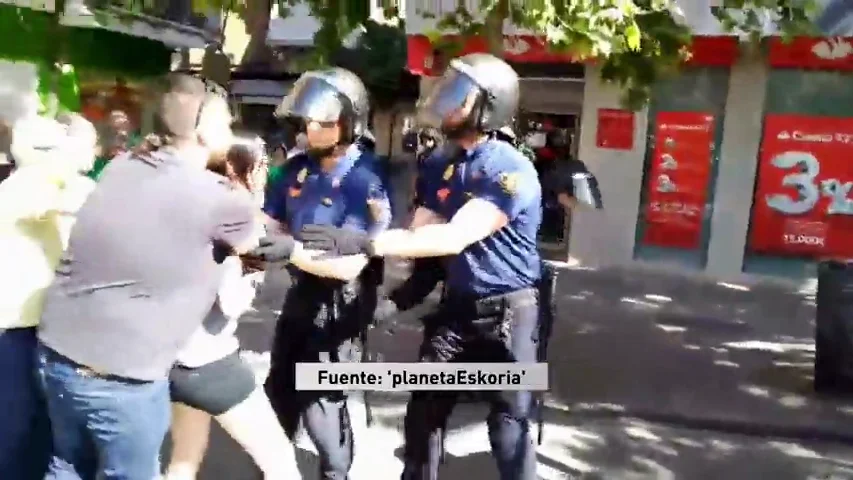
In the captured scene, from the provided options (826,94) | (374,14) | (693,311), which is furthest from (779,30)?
(374,14)

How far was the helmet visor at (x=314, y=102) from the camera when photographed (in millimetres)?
1984

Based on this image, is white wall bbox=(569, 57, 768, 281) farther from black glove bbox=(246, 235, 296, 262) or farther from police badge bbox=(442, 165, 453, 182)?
black glove bbox=(246, 235, 296, 262)

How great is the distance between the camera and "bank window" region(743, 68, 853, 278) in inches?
80.8

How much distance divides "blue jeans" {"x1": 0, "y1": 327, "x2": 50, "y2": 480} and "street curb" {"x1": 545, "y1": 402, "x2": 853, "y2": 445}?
158 centimetres

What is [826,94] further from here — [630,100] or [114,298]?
[114,298]

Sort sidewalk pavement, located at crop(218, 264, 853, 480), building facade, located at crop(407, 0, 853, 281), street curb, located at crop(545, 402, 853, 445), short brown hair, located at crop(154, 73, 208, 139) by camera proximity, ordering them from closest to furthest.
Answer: short brown hair, located at crop(154, 73, 208, 139) → building facade, located at crop(407, 0, 853, 281) → sidewalk pavement, located at crop(218, 264, 853, 480) → street curb, located at crop(545, 402, 853, 445)

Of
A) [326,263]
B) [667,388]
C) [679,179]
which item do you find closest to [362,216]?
[326,263]

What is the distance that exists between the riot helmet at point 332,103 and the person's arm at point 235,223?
1.01ft

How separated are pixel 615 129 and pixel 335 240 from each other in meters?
0.80

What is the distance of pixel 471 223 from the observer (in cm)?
199

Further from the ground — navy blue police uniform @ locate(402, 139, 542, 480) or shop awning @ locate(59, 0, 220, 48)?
shop awning @ locate(59, 0, 220, 48)

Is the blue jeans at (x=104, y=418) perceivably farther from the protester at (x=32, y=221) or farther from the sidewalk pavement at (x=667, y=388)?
the sidewalk pavement at (x=667, y=388)

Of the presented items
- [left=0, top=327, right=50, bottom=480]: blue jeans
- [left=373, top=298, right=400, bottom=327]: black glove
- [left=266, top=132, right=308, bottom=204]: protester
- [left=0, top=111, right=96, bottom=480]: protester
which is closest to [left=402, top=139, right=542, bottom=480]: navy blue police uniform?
[left=373, top=298, right=400, bottom=327]: black glove

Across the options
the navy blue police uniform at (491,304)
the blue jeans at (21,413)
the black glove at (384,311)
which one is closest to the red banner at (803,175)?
the navy blue police uniform at (491,304)
